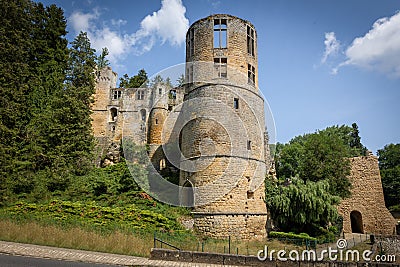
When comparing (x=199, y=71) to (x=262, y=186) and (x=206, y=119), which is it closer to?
(x=206, y=119)

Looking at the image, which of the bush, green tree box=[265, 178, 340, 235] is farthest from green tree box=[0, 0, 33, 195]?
green tree box=[265, 178, 340, 235]

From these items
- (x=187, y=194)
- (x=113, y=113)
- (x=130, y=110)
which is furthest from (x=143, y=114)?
(x=187, y=194)

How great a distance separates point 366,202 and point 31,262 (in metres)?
21.8

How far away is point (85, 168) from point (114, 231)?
9.15 metres

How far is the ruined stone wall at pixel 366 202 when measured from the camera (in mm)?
19609

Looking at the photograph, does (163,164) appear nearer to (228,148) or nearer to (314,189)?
(228,148)

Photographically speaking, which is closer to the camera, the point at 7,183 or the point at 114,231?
the point at 114,231

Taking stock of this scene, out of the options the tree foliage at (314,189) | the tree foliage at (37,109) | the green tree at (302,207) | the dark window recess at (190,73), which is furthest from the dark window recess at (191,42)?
the green tree at (302,207)

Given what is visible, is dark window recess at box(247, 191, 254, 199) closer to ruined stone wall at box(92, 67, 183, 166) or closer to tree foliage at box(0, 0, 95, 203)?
tree foliage at box(0, 0, 95, 203)

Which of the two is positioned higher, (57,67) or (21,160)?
(57,67)

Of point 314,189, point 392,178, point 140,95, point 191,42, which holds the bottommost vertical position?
point 314,189

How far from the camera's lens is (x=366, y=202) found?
66.7ft

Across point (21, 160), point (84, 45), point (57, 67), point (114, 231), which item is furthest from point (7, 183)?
point (84, 45)

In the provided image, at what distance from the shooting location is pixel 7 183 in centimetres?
1491
